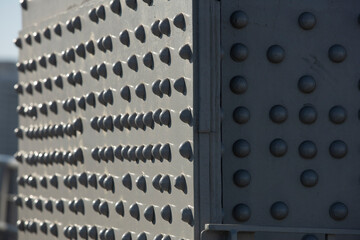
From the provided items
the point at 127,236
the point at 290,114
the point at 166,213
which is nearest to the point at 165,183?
the point at 166,213

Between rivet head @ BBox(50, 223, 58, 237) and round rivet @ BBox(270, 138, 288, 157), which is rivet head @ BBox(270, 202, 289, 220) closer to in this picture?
round rivet @ BBox(270, 138, 288, 157)

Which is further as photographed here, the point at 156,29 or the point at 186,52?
the point at 156,29

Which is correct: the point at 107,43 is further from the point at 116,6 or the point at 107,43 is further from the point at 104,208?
the point at 104,208

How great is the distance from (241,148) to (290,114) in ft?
0.80

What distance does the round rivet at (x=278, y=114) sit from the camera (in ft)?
10.0

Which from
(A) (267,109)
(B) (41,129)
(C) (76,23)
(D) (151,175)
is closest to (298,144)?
(A) (267,109)

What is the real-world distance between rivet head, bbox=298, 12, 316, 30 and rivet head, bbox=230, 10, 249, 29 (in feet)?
0.70

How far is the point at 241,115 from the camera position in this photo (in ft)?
9.94

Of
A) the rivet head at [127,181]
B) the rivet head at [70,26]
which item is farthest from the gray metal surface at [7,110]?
the rivet head at [127,181]

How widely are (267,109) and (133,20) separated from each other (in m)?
0.80

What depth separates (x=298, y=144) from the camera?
310cm

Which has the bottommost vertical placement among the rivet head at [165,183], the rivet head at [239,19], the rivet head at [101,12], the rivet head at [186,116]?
the rivet head at [165,183]

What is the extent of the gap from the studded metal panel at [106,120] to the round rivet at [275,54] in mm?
310

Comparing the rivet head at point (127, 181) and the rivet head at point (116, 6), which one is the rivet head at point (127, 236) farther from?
the rivet head at point (116, 6)
